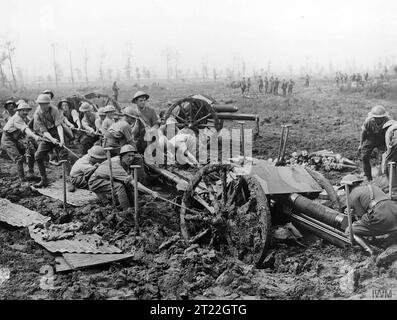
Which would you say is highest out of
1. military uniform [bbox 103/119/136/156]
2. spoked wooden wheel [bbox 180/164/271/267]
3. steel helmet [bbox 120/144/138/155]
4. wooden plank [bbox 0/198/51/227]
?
military uniform [bbox 103/119/136/156]

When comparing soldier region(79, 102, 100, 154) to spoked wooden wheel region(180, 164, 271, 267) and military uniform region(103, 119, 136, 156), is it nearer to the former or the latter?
military uniform region(103, 119, 136, 156)

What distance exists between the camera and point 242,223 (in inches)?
205

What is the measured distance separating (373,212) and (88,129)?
7.06 m

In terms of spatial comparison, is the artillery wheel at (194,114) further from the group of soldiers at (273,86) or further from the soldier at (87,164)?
the group of soldiers at (273,86)

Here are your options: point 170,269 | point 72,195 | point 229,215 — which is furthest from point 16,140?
point 229,215

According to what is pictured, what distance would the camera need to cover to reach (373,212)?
15.5 feet

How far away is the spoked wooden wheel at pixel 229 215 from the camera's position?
499 cm

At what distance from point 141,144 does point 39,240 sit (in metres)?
3.30

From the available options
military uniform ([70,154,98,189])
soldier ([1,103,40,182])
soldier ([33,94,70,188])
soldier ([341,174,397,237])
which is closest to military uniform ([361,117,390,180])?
soldier ([341,174,397,237])

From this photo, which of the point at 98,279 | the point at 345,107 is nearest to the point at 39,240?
the point at 98,279

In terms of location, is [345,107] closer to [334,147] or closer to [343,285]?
[334,147]

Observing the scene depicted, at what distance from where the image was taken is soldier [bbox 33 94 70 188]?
8.23m

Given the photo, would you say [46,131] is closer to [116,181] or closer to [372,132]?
[116,181]

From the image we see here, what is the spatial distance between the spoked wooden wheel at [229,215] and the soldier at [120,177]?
108cm
